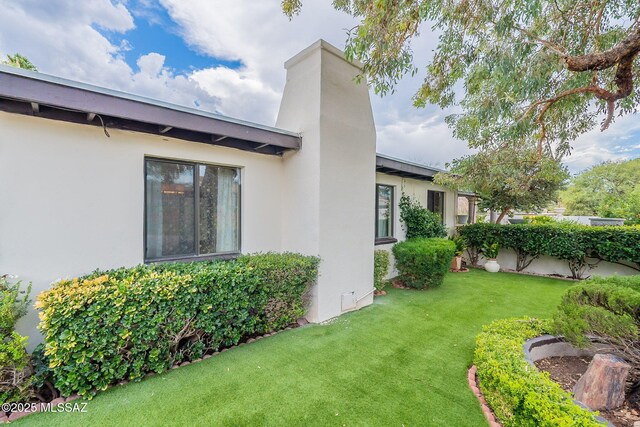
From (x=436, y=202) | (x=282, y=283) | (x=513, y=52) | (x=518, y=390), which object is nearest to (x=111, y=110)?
(x=282, y=283)

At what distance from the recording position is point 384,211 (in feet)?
28.5

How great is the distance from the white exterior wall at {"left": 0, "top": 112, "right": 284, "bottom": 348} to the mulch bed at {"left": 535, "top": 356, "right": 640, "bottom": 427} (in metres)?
6.39

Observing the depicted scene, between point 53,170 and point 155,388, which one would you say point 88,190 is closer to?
point 53,170

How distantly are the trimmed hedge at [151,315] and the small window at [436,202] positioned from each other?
313 inches

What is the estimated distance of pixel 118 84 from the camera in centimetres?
779

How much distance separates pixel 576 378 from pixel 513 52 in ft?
17.1

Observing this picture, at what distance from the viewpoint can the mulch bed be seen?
273cm

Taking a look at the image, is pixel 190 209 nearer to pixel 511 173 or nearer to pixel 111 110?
pixel 111 110

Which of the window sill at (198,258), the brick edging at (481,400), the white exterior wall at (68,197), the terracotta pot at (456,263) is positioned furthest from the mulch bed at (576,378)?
the terracotta pot at (456,263)

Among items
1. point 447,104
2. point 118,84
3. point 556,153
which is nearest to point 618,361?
point 556,153

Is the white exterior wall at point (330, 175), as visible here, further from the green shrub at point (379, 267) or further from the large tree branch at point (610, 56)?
the large tree branch at point (610, 56)

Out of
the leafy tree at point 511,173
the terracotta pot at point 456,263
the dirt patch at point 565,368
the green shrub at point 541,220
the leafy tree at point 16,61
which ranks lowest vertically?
the dirt patch at point 565,368

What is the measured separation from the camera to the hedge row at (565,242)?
8.17 m

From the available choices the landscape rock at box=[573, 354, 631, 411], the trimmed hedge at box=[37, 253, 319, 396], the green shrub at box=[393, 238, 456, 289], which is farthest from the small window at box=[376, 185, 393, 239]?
the landscape rock at box=[573, 354, 631, 411]
